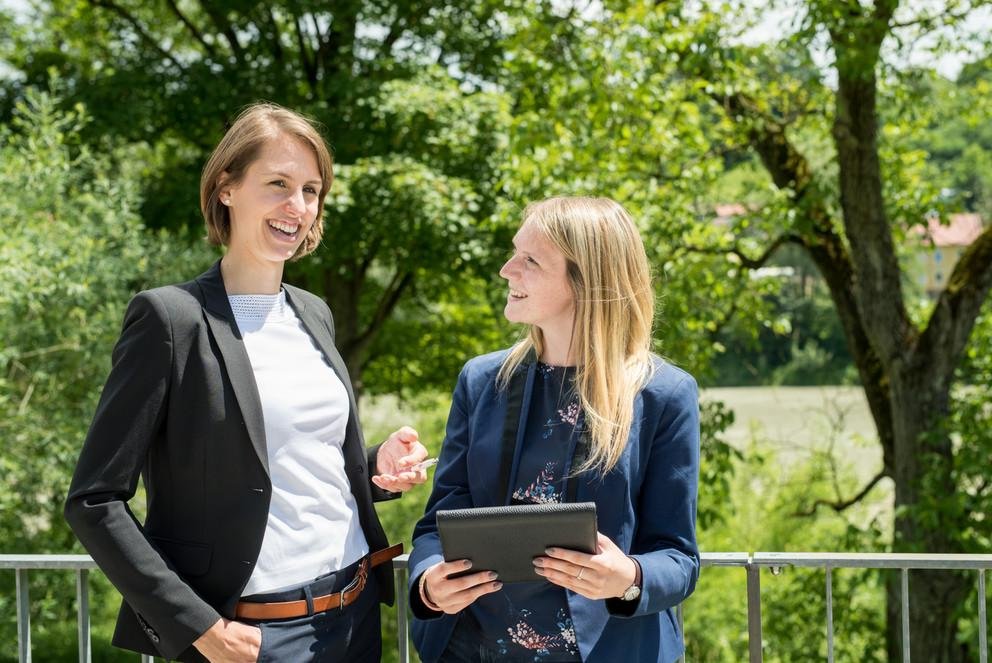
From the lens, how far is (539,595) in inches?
77.7

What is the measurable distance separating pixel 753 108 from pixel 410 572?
7755mm

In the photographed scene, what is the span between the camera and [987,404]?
802cm

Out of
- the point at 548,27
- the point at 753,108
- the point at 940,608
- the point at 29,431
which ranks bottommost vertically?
the point at 940,608

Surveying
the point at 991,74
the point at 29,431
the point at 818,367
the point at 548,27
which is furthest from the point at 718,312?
the point at 818,367

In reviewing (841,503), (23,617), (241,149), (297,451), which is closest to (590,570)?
(297,451)

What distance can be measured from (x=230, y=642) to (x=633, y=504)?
2.63 ft

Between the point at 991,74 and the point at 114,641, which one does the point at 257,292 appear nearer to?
the point at 114,641

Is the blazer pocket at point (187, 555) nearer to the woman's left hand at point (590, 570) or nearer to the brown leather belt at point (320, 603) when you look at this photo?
the brown leather belt at point (320, 603)

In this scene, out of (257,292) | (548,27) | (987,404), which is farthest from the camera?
(548,27)

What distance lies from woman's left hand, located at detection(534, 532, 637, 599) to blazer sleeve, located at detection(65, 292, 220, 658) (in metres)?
0.62

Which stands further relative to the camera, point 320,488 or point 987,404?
point 987,404

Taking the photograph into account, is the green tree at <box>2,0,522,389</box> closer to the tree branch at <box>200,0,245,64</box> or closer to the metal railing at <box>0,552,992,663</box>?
the tree branch at <box>200,0,245,64</box>

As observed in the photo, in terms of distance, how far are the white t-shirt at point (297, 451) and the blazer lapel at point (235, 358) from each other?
0.04m

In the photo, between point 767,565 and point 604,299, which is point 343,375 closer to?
point 604,299
